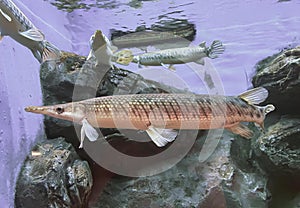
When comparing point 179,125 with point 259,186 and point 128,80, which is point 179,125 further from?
point 259,186

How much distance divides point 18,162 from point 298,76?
162 cm

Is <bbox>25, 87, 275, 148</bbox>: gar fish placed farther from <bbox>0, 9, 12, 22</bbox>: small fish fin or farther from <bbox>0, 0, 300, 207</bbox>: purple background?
<bbox>0, 0, 300, 207</bbox>: purple background

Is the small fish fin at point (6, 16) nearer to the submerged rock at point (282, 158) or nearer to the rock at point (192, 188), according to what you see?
the rock at point (192, 188)

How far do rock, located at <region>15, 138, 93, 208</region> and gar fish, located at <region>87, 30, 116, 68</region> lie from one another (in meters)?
0.49

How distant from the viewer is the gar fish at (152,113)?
1449 millimetres

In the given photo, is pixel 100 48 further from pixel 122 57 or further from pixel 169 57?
pixel 169 57

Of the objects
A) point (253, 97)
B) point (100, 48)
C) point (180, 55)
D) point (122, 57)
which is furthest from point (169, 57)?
point (253, 97)

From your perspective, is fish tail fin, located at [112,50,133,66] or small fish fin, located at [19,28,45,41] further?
fish tail fin, located at [112,50,133,66]

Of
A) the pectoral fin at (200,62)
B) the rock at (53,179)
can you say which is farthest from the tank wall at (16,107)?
the pectoral fin at (200,62)

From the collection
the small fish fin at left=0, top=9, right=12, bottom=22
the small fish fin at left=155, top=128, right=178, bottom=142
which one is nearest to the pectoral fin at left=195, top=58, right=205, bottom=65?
the small fish fin at left=155, top=128, right=178, bottom=142

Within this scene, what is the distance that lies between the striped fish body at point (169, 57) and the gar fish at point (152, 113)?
0.75 meters

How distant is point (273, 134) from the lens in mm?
2146

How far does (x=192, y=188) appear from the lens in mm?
1919

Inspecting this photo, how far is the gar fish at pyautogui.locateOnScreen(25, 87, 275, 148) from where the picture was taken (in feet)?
4.75
